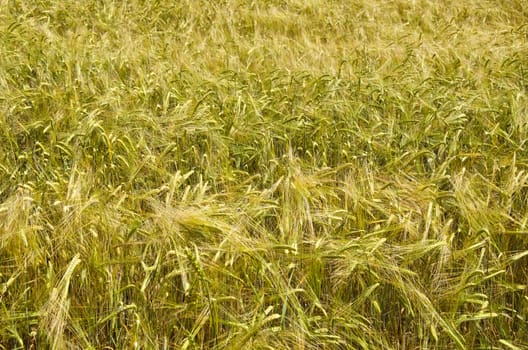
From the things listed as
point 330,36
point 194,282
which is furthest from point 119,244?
point 330,36

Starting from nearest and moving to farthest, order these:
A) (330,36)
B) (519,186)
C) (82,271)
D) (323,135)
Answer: (82,271)
(519,186)
(323,135)
(330,36)

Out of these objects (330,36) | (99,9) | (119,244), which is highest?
(119,244)

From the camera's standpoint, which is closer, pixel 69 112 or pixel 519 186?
pixel 519 186

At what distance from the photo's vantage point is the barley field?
1.46m

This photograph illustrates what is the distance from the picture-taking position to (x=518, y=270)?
173 cm

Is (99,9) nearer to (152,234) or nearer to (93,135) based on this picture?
(93,135)

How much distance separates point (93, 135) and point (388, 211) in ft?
3.65

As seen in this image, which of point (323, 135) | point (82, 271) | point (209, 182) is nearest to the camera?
point (82, 271)

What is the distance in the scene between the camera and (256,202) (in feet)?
5.58

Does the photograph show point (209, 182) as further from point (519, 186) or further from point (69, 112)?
point (519, 186)

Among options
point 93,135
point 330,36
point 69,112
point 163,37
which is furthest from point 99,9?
point 93,135

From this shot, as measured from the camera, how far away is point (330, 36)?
13.4ft

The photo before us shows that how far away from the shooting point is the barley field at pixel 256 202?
4.80ft

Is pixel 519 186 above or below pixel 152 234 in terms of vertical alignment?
below
